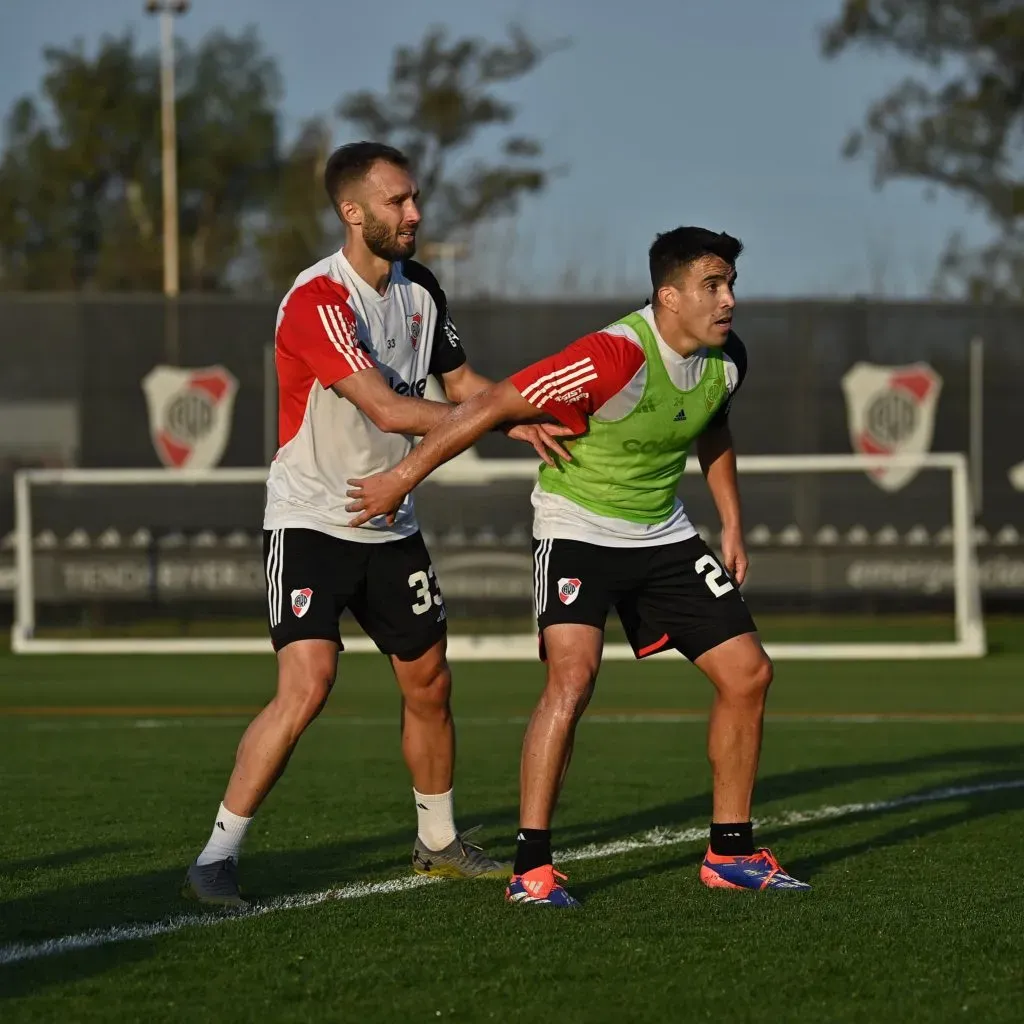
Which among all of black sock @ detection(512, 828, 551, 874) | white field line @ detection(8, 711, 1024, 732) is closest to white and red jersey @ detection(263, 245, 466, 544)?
black sock @ detection(512, 828, 551, 874)

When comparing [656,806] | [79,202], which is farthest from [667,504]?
[79,202]

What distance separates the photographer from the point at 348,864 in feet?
20.5

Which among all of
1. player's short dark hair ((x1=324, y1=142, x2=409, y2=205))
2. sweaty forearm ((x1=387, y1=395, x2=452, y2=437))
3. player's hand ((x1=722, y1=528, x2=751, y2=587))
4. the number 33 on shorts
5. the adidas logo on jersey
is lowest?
the number 33 on shorts

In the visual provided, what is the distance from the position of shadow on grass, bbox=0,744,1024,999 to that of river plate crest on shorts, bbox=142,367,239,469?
12008 mm

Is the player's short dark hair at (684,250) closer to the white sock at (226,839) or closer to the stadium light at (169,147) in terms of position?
the white sock at (226,839)

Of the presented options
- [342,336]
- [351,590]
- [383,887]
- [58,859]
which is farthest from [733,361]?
[58,859]

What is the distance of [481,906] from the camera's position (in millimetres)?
5512

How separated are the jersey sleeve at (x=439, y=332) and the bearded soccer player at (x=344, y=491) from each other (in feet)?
0.05

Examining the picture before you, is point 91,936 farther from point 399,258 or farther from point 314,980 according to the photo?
point 399,258

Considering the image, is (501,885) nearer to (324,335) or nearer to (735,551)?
(735,551)

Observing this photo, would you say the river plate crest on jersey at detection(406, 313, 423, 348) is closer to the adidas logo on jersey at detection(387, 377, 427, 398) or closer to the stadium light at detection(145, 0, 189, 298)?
the adidas logo on jersey at detection(387, 377, 427, 398)

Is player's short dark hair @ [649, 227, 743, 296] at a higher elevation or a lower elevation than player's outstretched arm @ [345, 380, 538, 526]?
higher

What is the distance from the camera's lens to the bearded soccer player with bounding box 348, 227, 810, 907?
5.65m

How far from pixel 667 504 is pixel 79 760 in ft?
13.8
